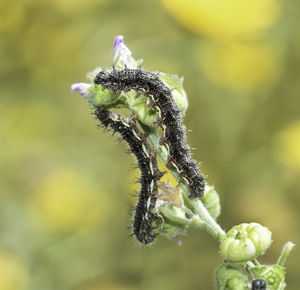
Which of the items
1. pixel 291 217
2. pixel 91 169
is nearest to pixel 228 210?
pixel 291 217

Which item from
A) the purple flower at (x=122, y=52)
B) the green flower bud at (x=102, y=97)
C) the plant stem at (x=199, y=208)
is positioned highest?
the purple flower at (x=122, y=52)

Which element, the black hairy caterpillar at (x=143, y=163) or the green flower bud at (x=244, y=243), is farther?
the black hairy caterpillar at (x=143, y=163)

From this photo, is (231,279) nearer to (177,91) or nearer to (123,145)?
(177,91)

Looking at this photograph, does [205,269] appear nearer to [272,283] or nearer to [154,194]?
[154,194]

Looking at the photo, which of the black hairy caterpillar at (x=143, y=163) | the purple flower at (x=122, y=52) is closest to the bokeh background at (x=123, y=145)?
the black hairy caterpillar at (x=143, y=163)

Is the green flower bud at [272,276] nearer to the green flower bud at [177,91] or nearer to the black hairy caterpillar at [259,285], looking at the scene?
the black hairy caterpillar at [259,285]

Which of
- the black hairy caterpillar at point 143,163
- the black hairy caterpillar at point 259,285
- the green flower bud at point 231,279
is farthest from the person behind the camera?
the black hairy caterpillar at point 143,163

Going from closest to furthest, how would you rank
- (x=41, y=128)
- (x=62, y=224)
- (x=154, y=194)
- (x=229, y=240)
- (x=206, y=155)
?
(x=229, y=240), (x=154, y=194), (x=62, y=224), (x=206, y=155), (x=41, y=128)

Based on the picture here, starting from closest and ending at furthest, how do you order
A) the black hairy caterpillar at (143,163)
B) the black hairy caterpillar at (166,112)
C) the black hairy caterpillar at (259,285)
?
the black hairy caterpillar at (259,285)
the black hairy caterpillar at (166,112)
the black hairy caterpillar at (143,163)

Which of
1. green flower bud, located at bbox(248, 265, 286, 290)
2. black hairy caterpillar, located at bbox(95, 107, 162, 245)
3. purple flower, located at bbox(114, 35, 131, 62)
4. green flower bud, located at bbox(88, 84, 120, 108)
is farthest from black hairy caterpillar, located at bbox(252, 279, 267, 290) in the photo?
purple flower, located at bbox(114, 35, 131, 62)
